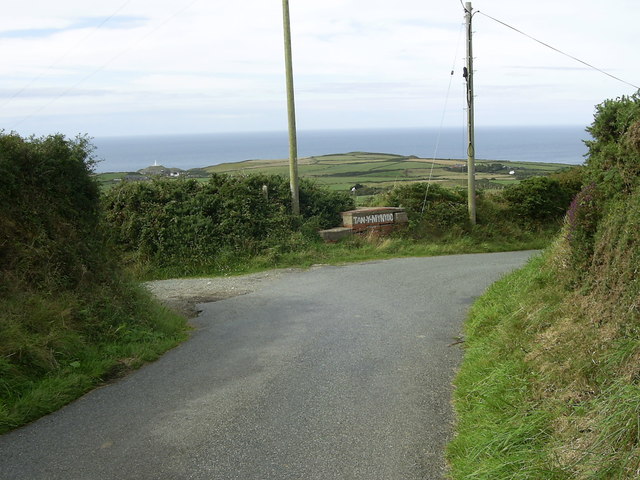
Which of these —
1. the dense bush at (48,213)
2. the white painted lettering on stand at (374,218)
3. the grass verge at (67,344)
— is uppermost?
the dense bush at (48,213)

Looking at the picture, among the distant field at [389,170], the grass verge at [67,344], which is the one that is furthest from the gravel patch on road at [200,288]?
the distant field at [389,170]

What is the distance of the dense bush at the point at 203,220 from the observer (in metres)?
17.7

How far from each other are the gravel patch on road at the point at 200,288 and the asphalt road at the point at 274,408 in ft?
3.95

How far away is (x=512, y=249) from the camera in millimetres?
21922

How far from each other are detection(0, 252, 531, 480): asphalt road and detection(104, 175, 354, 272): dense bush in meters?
6.22

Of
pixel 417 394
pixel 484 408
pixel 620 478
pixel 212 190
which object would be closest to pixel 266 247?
A: pixel 212 190

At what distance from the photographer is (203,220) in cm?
1814

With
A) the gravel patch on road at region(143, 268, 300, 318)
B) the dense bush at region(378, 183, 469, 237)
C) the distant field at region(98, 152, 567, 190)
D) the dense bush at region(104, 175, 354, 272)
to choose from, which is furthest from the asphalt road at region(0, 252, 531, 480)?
the distant field at region(98, 152, 567, 190)

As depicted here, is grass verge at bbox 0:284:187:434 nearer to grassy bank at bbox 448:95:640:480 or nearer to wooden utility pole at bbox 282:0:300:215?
grassy bank at bbox 448:95:640:480

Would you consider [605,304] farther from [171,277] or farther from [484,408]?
[171,277]

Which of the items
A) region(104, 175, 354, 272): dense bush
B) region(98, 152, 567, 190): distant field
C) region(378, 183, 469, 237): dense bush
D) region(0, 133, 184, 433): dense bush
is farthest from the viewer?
region(98, 152, 567, 190): distant field

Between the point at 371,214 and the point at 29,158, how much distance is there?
12.7m

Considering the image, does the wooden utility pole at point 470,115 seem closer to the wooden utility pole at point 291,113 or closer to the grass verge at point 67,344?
the wooden utility pole at point 291,113

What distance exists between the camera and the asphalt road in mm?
5523
